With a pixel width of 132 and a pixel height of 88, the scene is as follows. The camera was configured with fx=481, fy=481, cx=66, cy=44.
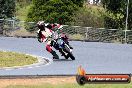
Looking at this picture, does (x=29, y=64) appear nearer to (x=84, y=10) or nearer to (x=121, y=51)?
(x=121, y=51)

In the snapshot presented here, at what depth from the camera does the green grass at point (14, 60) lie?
53.5 ft

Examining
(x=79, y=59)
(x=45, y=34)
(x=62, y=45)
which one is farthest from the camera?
(x=79, y=59)

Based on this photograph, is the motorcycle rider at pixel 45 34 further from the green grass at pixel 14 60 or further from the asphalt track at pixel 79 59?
the green grass at pixel 14 60

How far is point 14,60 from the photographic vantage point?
17172 millimetres

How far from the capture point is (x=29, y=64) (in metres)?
16.5

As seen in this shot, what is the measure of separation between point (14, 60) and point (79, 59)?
305 cm

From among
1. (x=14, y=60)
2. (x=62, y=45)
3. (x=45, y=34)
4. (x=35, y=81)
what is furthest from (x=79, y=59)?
(x=35, y=81)

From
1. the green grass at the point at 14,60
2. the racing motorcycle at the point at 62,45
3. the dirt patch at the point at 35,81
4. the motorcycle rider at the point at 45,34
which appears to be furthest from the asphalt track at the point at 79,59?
the dirt patch at the point at 35,81

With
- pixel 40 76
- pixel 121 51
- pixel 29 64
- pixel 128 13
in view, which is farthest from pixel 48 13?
pixel 40 76

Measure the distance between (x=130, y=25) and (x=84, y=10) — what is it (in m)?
3.73

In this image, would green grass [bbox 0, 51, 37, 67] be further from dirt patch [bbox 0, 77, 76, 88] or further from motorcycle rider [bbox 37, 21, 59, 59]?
dirt patch [bbox 0, 77, 76, 88]

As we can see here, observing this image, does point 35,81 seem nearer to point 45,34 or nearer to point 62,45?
point 45,34

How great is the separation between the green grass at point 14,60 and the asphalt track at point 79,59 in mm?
749

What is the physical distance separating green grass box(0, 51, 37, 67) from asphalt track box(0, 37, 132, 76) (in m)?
0.75
